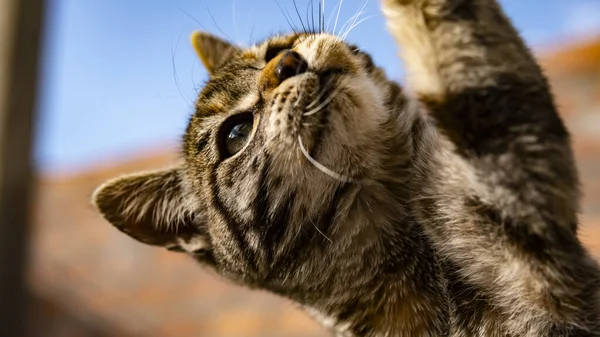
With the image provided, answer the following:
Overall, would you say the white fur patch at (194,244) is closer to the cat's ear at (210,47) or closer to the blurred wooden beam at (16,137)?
the cat's ear at (210,47)

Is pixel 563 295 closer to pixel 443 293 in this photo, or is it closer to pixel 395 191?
pixel 443 293

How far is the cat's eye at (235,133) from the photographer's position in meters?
1.10

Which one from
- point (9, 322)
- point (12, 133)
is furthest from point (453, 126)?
point (9, 322)

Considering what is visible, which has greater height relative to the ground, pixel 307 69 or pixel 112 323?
pixel 307 69

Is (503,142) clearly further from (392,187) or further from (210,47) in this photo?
(210,47)

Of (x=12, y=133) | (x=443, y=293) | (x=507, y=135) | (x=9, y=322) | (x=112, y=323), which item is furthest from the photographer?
(x=112, y=323)

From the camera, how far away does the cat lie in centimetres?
76

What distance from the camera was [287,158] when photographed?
0.99m

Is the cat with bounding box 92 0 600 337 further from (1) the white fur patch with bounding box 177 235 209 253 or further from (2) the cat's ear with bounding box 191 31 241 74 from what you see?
(2) the cat's ear with bounding box 191 31 241 74

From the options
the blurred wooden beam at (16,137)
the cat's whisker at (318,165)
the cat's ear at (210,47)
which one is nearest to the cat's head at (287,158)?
the cat's whisker at (318,165)

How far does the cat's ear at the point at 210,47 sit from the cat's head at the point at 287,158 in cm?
17

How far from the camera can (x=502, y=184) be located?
758 millimetres

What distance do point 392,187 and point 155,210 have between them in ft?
1.72

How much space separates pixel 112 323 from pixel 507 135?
269 centimetres
